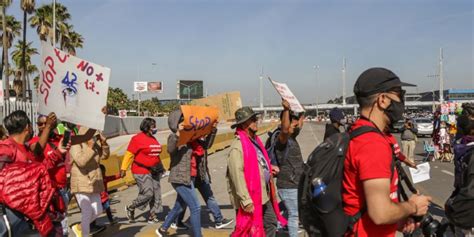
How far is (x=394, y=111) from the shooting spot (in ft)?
8.19

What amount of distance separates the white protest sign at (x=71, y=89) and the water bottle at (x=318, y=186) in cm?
294

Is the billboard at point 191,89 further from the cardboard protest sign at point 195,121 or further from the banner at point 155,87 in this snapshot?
the cardboard protest sign at point 195,121

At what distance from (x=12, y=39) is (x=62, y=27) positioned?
168 inches

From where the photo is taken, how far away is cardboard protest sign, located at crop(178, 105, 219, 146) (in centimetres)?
617

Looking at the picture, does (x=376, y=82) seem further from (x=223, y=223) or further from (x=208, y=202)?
(x=223, y=223)

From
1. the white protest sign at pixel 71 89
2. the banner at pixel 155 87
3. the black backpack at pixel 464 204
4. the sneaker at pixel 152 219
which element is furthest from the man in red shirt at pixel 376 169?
the banner at pixel 155 87

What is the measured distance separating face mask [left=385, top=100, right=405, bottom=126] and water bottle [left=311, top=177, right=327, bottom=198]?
1.63ft

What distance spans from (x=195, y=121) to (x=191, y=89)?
92383 mm

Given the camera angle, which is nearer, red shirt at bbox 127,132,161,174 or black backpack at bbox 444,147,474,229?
black backpack at bbox 444,147,474,229

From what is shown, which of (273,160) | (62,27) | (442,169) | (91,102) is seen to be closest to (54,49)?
(91,102)

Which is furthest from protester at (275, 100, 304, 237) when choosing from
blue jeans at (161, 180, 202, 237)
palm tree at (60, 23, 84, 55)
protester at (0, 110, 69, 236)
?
palm tree at (60, 23, 84, 55)

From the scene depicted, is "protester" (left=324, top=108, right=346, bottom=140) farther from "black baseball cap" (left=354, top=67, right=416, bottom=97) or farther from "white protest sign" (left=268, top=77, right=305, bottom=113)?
"black baseball cap" (left=354, top=67, right=416, bottom=97)

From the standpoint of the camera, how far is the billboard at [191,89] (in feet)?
318

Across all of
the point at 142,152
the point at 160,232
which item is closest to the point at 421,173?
the point at 160,232
